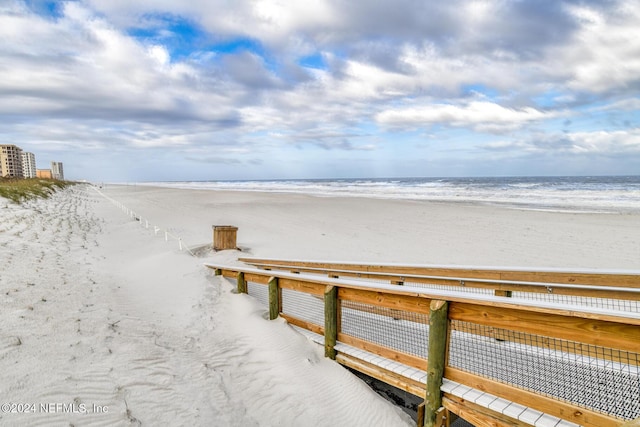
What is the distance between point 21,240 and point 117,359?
9022 mm

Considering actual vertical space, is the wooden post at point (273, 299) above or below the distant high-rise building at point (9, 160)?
below

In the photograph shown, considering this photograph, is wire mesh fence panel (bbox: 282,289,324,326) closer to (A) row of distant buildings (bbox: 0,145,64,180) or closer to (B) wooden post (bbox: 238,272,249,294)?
(B) wooden post (bbox: 238,272,249,294)

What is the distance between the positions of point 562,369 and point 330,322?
286cm

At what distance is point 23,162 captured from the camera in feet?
479

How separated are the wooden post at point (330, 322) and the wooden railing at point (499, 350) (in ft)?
0.05

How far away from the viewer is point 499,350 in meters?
4.64

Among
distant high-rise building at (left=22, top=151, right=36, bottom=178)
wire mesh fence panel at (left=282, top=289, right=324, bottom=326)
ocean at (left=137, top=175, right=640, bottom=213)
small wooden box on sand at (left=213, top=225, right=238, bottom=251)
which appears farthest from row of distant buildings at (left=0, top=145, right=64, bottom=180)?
wire mesh fence panel at (left=282, top=289, right=324, bottom=326)

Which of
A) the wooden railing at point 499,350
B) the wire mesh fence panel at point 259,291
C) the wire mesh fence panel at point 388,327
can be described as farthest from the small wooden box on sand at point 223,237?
the wire mesh fence panel at point 388,327

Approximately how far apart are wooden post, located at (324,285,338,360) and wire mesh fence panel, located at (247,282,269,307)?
2561 millimetres

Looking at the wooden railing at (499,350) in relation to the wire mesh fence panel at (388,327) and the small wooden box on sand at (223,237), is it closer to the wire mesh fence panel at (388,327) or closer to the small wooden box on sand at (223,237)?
the wire mesh fence panel at (388,327)

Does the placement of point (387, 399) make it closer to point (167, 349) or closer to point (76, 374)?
point (167, 349)

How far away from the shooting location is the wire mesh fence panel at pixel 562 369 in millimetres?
3479

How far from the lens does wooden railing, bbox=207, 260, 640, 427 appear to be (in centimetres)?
307

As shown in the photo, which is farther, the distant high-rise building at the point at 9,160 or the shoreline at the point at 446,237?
the distant high-rise building at the point at 9,160
